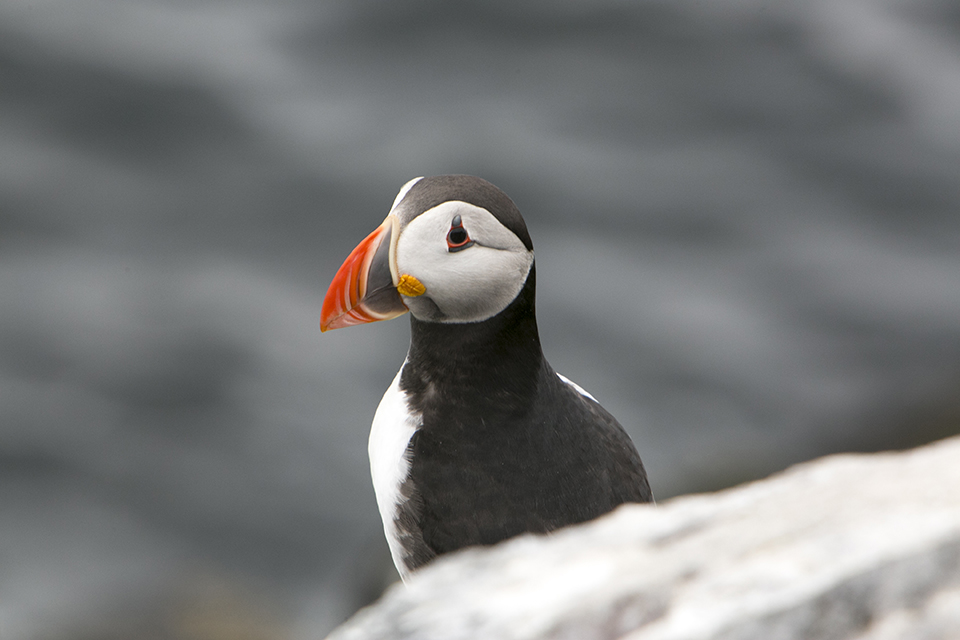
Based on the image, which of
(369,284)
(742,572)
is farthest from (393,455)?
(742,572)

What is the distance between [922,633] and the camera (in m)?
1.14

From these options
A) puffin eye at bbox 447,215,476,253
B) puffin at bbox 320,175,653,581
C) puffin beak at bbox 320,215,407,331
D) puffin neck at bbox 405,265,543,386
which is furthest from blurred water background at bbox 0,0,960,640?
puffin eye at bbox 447,215,476,253

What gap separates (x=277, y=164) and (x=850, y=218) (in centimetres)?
557

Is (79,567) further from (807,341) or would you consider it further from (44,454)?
(807,341)

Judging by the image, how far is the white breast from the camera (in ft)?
12.1

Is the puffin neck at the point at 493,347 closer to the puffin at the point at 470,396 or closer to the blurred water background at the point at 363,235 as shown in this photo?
the puffin at the point at 470,396

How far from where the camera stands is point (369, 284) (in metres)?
3.47

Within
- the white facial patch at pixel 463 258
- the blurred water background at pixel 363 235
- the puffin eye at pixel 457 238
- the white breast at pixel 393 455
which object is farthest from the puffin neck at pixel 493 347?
the blurred water background at pixel 363 235

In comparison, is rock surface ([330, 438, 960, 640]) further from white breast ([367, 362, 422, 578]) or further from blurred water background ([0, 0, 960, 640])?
blurred water background ([0, 0, 960, 640])

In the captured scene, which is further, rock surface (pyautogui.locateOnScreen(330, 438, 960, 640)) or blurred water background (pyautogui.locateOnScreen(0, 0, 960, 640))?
blurred water background (pyautogui.locateOnScreen(0, 0, 960, 640))

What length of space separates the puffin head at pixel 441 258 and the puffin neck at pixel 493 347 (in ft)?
0.17

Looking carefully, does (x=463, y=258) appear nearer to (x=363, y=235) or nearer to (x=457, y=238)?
(x=457, y=238)

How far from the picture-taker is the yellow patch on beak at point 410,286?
3.40 m

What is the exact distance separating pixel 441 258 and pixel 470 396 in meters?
0.57
